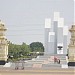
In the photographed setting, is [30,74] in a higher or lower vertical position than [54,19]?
lower

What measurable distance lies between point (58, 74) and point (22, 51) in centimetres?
3151

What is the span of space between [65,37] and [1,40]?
715 inches

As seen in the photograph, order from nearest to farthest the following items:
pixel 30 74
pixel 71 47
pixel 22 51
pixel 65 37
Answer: pixel 30 74 < pixel 71 47 < pixel 65 37 < pixel 22 51

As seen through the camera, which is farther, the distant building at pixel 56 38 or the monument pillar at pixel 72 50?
the distant building at pixel 56 38

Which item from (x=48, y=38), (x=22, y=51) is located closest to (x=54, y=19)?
(x=48, y=38)

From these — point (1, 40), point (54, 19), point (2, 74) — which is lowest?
point (2, 74)

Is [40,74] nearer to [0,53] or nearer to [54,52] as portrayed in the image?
[0,53]

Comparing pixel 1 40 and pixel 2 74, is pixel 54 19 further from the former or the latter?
pixel 2 74

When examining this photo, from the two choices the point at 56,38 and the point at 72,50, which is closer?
the point at 72,50

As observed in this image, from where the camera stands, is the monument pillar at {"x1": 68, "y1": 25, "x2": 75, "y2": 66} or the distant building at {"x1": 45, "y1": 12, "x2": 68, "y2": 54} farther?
the distant building at {"x1": 45, "y1": 12, "x2": 68, "y2": 54}

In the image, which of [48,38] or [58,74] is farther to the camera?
[48,38]

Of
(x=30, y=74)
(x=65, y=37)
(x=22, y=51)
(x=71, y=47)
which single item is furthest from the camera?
(x=22, y=51)

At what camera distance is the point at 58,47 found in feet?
148

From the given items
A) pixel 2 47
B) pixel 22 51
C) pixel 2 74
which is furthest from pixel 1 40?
pixel 22 51
